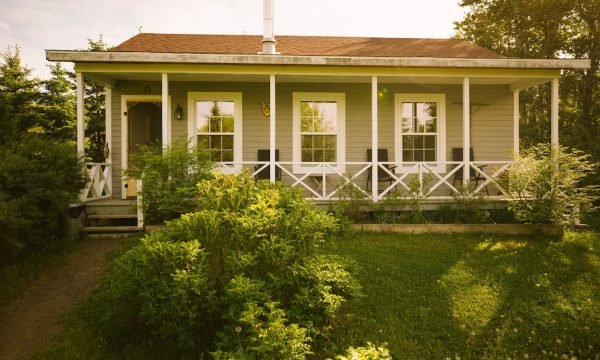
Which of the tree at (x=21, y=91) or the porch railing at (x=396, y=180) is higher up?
the tree at (x=21, y=91)

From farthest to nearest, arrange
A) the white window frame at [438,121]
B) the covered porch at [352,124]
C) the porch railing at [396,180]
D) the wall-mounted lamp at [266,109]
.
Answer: the white window frame at [438,121], the wall-mounted lamp at [266,109], the covered porch at [352,124], the porch railing at [396,180]

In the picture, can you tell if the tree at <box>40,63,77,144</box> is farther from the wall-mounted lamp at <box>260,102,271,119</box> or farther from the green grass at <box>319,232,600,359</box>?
the green grass at <box>319,232,600,359</box>

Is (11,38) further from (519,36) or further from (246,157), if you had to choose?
(519,36)

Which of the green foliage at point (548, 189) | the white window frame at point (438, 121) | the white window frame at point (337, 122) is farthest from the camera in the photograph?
the white window frame at point (438, 121)

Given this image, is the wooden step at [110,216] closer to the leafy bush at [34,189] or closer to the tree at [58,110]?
the leafy bush at [34,189]

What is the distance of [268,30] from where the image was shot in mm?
9266

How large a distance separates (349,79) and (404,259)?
443 centimetres

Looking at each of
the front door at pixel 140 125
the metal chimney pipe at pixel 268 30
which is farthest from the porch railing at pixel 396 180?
the metal chimney pipe at pixel 268 30

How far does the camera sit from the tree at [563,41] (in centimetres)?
1468

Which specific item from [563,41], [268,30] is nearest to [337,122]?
[268,30]

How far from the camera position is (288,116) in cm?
927

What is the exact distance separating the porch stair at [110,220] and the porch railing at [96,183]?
312mm

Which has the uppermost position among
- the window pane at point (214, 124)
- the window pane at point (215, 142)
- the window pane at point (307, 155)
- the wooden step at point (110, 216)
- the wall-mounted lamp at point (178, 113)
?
the wall-mounted lamp at point (178, 113)

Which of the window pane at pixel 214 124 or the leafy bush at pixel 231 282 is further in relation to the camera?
the window pane at pixel 214 124
